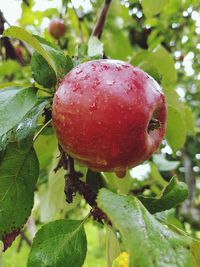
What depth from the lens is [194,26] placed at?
1871 millimetres

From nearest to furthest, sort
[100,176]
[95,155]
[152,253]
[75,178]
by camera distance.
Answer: [152,253]
[95,155]
[75,178]
[100,176]

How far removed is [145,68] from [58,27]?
131 centimetres

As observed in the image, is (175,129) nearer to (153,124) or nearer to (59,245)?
(153,124)

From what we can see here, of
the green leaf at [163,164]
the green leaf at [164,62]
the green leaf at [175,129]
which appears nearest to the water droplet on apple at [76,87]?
the green leaf at [175,129]

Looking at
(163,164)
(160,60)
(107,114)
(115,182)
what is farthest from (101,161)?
(163,164)

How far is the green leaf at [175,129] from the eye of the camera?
1051 mm

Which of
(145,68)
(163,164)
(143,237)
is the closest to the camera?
(143,237)

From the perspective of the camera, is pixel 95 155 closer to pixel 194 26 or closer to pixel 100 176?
pixel 100 176

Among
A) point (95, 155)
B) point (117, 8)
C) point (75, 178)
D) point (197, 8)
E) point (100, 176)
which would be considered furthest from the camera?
point (117, 8)

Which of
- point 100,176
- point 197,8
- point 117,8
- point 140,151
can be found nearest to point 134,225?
point 140,151

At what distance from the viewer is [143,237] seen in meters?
0.52

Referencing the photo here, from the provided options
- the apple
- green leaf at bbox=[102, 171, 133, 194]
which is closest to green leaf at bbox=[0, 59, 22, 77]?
the apple

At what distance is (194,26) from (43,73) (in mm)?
1165

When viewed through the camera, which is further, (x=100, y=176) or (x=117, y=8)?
(x=117, y=8)
